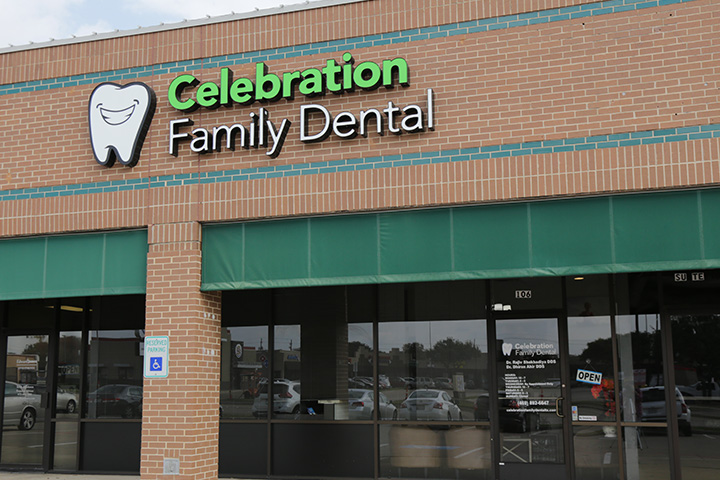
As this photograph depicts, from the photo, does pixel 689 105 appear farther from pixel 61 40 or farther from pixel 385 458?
pixel 61 40

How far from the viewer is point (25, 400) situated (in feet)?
45.6

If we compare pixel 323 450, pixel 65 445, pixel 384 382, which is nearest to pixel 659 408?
pixel 384 382

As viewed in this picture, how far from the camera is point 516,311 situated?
11.5 metres

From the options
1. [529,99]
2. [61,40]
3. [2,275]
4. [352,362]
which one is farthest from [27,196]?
[529,99]

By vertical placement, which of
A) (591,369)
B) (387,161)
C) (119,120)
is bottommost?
(591,369)

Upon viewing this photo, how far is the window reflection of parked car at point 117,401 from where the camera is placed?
13.3 m

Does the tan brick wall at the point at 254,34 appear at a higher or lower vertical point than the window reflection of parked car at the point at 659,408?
higher

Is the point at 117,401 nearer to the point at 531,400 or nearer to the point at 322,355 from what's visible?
the point at 322,355

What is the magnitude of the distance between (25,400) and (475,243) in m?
9.23

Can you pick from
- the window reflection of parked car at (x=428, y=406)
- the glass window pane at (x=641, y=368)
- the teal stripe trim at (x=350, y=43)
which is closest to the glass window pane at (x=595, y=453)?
the glass window pane at (x=641, y=368)

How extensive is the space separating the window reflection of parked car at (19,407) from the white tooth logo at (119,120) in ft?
17.8

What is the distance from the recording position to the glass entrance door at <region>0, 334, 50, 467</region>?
13.7 m

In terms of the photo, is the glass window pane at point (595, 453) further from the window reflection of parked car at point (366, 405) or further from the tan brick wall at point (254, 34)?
the tan brick wall at point (254, 34)

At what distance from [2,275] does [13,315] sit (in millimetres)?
2955
